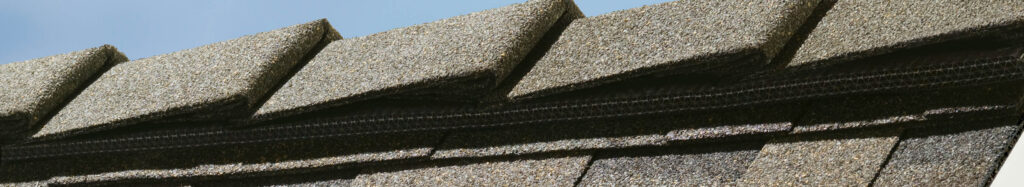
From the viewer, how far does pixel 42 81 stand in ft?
10.1

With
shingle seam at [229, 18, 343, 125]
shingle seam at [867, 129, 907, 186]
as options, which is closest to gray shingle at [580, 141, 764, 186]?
shingle seam at [867, 129, 907, 186]

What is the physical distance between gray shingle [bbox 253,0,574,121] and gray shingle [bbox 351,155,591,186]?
159 millimetres

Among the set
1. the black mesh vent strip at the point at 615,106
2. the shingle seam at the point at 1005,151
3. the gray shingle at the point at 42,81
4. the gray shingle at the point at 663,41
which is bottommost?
the shingle seam at the point at 1005,151

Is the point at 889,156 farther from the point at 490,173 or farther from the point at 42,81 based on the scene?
the point at 42,81

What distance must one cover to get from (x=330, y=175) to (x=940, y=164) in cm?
129

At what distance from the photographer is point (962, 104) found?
6.32ft

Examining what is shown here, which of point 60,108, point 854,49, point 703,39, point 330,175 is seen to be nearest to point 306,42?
point 330,175

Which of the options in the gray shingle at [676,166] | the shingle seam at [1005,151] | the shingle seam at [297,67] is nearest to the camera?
the shingle seam at [1005,151]

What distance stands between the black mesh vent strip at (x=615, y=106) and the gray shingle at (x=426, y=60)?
2.1 inches

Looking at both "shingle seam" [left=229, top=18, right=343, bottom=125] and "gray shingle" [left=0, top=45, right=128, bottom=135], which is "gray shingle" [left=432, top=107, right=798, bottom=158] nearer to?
"shingle seam" [left=229, top=18, right=343, bottom=125]

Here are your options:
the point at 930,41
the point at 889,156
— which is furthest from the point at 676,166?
the point at 930,41

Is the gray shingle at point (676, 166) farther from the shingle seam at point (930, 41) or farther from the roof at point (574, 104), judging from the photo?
the shingle seam at point (930, 41)

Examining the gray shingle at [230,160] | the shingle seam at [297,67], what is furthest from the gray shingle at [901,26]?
the shingle seam at [297,67]

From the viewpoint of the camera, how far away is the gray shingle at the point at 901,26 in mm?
1919
